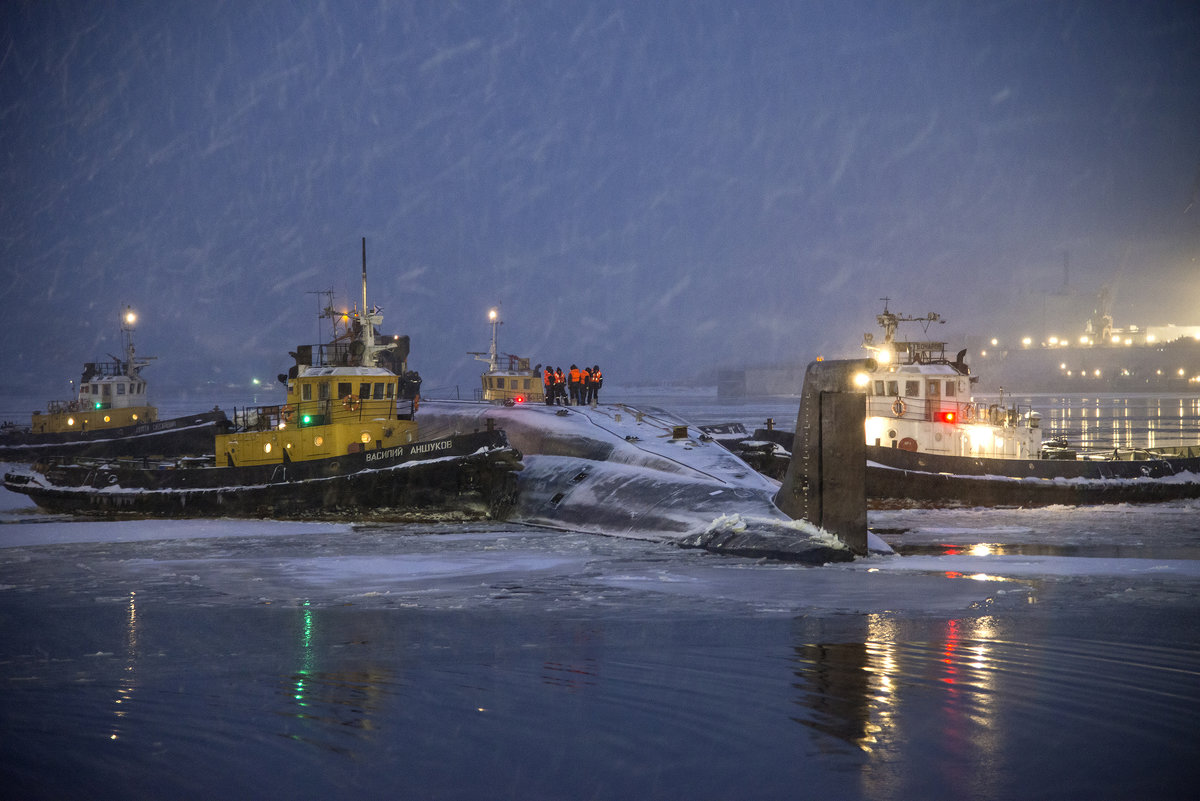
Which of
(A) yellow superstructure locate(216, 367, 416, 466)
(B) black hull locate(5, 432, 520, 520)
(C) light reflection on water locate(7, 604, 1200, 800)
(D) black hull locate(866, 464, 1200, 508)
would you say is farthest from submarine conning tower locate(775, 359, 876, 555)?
(A) yellow superstructure locate(216, 367, 416, 466)

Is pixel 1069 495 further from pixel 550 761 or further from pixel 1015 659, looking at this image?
pixel 550 761

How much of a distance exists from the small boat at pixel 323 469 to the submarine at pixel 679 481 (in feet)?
3.83

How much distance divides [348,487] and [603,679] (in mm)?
13494

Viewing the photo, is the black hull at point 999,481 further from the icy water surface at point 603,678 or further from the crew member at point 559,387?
the icy water surface at point 603,678

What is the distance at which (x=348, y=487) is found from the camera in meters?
20.2

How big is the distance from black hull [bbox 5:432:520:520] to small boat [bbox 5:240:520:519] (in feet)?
0.07

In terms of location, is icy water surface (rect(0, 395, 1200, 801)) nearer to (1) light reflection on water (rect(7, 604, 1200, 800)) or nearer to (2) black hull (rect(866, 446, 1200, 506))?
(1) light reflection on water (rect(7, 604, 1200, 800))

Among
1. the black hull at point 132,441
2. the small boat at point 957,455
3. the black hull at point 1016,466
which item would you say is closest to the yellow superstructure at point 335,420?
the small boat at point 957,455

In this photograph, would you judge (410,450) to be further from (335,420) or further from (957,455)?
(957,455)

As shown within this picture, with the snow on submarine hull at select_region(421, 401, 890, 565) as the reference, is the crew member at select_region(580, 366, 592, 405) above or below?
above

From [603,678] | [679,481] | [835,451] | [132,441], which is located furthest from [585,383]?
[132,441]

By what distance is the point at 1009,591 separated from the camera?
11.4 m

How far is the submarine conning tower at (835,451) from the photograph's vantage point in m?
13.4

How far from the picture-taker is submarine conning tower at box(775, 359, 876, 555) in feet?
43.9
